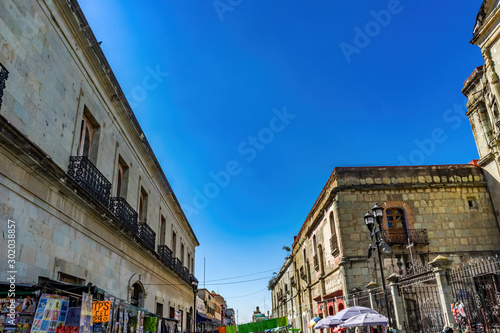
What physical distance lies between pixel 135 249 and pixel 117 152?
3250 mm

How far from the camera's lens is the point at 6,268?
5434mm

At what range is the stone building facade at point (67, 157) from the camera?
5.90 m

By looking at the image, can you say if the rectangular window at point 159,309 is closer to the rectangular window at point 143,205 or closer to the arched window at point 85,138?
the rectangular window at point 143,205

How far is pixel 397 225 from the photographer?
1595 cm

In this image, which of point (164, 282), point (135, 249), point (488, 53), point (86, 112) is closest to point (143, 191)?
point (135, 249)

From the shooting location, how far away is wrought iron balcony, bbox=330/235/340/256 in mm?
16203

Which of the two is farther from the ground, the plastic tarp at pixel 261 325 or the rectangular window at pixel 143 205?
the rectangular window at pixel 143 205

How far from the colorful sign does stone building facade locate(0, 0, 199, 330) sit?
1.10 meters

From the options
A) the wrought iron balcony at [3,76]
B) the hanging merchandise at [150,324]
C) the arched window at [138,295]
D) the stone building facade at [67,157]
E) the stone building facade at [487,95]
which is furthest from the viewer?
the stone building facade at [487,95]

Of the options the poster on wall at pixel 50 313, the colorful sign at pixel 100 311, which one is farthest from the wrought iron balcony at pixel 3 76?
the colorful sign at pixel 100 311

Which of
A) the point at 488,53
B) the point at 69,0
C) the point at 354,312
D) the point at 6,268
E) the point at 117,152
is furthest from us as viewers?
the point at 488,53

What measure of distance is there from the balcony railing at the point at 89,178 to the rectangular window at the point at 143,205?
15.1 ft

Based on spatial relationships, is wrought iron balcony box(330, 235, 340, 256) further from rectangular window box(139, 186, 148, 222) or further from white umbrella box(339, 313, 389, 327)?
rectangular window box(139, 186, 148, 222)

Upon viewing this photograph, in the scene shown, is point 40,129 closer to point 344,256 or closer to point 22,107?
point 22,107
